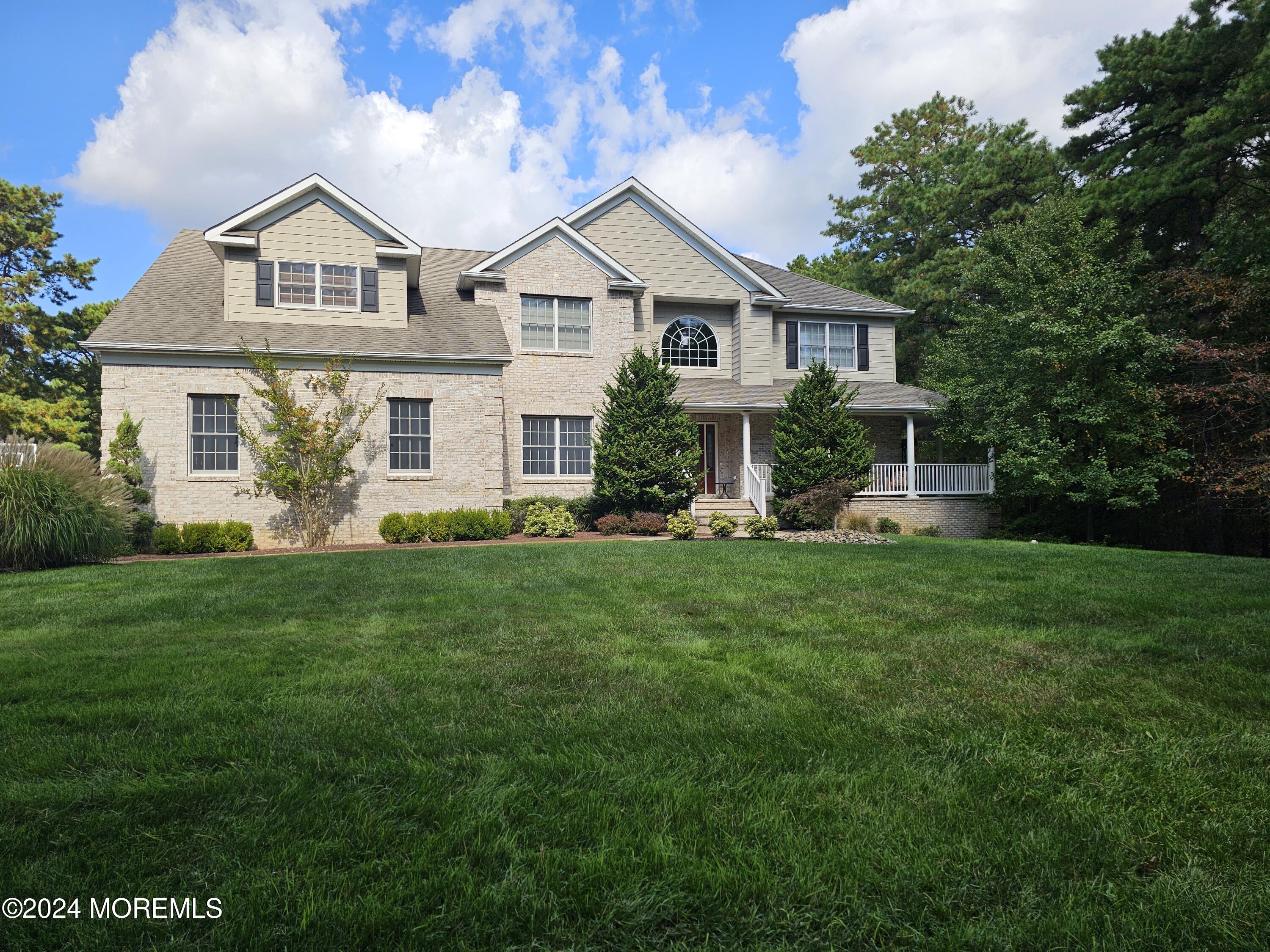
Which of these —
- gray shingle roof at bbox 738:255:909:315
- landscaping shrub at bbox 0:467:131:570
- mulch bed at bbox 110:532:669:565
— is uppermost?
gray shingle roof at bbox 738:255:909:315

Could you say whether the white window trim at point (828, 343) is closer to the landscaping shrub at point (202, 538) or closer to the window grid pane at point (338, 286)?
the window grid pane at point (338, 286)

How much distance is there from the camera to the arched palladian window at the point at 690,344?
2233 cm

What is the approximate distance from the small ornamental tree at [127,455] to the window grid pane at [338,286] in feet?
17.6

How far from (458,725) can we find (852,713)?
2.05 m

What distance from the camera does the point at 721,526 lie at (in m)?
16.8

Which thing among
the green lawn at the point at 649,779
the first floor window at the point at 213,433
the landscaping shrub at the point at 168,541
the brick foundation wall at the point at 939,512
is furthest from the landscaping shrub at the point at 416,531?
the brick foundation wall at the point at 939,512

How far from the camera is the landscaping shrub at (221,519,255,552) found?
50.5 feet

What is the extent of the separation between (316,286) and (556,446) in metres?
7.57

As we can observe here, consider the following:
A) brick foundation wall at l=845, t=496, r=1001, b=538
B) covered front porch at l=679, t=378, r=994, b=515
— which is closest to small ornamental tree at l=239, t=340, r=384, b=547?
covered front porch at l=679, t=378, r=994, b=515

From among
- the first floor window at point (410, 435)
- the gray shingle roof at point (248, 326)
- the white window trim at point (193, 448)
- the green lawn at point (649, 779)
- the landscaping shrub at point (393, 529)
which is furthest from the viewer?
the first floor window at point (410, 435)

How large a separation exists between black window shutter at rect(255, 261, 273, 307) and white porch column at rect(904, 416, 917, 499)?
18346 millimetres

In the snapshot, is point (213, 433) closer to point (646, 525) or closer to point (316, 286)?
point (316, 286)

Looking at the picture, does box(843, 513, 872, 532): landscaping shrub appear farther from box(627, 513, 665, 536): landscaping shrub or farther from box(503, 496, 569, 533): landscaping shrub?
box(503, 496, 569, 533): landscaping shrub

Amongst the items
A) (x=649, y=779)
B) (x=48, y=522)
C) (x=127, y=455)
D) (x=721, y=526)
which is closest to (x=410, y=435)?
(x=127, y=455)
